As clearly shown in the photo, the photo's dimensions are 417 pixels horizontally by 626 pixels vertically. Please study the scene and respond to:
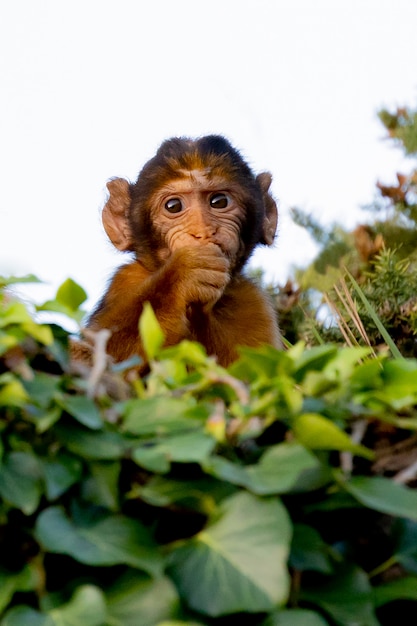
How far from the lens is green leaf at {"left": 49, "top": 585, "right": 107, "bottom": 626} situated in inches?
67.4

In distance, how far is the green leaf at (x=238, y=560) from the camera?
1773mm

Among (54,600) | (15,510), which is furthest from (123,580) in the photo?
(15,510)

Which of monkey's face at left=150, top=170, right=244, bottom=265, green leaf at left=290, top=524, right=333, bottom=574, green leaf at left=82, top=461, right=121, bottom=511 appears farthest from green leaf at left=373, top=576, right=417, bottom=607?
monkey's face at left=150, top=170, right=244, bottom=265

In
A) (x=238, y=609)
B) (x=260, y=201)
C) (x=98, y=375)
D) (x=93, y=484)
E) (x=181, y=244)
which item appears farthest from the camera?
(x=260, y=201)

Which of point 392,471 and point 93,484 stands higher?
point 93,484

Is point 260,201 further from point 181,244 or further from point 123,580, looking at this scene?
point 123,580

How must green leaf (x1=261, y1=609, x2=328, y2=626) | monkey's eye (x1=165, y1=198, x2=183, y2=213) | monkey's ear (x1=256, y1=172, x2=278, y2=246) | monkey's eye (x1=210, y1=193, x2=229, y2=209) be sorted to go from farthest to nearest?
1. monkey's ear (x1=256, y1=172, x2=278, y2=246)
2. monkey's eye (x1=210, y1=193, x2=229, y2=209)
3. monkey's eye (x1=165, y1=198, x2=183, y2=213)
4. green leaf (x1=261, y1=609, x2=328, y2=626)

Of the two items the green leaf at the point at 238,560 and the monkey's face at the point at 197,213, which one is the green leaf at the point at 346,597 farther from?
the monkey's face at the point at 197,213

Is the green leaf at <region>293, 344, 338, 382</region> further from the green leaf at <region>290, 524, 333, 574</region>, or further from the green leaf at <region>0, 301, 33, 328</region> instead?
the green leaf at <region>0, 301, 33, 328</region>

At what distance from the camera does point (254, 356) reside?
2084mm

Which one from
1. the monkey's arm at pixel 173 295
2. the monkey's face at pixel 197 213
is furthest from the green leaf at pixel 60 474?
the monkey's face at pixel 197 213

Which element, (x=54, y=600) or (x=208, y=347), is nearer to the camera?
(x=54, y=600)

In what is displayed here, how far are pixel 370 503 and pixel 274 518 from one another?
7.8 inches

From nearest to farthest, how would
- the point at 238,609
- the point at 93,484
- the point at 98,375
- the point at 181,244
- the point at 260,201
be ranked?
the point at 238,609
the point at 93,484
the point at 98,375
the point at 181,244
the point at 260,201
